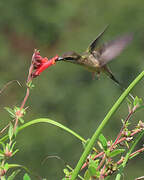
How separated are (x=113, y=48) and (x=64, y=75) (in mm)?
6603

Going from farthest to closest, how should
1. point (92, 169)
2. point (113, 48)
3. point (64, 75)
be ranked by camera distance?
point (64, 75), point (113, 48), point (92, 169)

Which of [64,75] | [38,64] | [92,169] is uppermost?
[64,75]

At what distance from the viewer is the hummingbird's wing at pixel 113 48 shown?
1.40 m

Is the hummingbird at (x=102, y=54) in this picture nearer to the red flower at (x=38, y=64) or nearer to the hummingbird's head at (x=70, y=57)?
the hummingbird's head at (x=70, y=57)

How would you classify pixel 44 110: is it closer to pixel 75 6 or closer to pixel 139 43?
pixel 139 43

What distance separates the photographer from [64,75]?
8117 mm

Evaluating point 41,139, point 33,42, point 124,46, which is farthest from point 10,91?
point 124,46

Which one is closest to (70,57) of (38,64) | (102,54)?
(38,64)

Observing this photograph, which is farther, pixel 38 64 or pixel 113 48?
pixel 113 48

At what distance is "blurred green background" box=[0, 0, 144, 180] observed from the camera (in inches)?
283

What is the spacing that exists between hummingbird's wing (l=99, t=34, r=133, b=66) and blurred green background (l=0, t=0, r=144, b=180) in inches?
175

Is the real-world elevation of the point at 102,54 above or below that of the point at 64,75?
below

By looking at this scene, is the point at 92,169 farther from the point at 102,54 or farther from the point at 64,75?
the point at 64,75

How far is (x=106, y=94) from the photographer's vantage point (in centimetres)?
743
